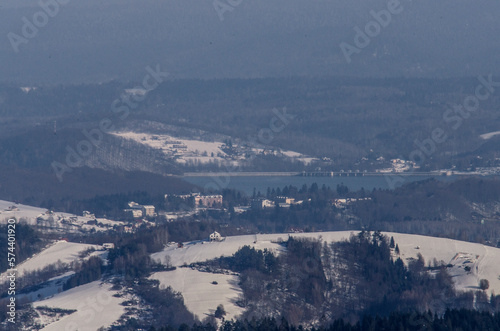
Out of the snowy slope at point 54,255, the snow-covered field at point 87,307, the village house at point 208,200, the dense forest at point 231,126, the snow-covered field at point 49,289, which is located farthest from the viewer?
the dense forest at point 231,126

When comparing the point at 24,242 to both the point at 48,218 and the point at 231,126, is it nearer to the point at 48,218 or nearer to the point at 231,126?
the point at 48,218

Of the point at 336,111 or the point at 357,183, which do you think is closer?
the point at 357,183

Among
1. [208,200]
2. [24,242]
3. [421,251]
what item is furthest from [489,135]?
[421,251]

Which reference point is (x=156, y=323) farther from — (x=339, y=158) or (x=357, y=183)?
(x=339, y=158)

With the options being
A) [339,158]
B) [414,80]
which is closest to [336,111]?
[414,80]

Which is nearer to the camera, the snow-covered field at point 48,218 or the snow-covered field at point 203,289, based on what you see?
the snow-covered field at point 203,289

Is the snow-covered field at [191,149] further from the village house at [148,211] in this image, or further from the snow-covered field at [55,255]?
the snow-covered field at [55,255]

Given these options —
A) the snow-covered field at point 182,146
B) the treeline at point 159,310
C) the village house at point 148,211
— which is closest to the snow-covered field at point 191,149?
the snow-covered field at point 182,146

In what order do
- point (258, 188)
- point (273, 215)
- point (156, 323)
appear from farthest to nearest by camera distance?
point (258, 188) < point (273, 215) < point (156, 323)
